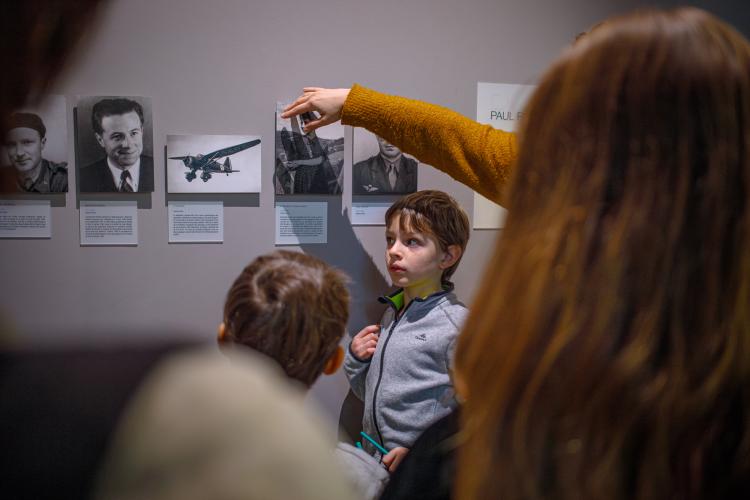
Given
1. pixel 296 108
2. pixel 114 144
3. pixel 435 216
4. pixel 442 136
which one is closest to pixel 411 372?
pixel 435 216

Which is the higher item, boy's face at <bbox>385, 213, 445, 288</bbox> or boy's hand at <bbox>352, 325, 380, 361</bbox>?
boy's face at <bbox>385, 213, 445, 288</bbox>

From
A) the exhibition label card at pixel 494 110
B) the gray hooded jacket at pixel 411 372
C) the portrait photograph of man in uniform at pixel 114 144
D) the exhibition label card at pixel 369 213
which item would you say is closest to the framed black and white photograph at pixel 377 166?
the exhibition label card at pixel 369 213

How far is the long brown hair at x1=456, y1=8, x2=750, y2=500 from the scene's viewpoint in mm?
564

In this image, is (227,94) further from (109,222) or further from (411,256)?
(411,256)

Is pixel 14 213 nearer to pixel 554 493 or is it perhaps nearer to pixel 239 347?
pixel 239 347

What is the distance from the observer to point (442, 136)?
152 centimetres

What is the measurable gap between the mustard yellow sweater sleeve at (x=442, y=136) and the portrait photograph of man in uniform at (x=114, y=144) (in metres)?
0.60

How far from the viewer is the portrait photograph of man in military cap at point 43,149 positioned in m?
1.59

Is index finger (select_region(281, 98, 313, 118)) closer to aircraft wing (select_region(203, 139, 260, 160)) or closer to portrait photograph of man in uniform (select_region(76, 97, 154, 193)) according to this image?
aircraft wing (select_region(203, 139, 260, 160))

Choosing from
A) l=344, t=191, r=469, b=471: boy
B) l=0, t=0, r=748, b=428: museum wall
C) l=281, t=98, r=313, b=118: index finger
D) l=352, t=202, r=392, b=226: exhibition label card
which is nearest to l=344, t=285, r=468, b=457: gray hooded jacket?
l=344, t=191, r=469, b=471: boy

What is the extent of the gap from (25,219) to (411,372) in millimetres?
1216

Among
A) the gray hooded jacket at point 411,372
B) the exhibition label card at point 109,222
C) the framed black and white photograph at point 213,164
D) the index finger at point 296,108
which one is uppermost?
the index finger at point 296,108

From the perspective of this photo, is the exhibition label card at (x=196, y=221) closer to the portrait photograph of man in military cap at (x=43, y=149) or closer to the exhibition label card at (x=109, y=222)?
the exhibition label card at (x=109, y=222)

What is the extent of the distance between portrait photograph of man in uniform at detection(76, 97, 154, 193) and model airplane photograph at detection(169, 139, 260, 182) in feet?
0.33
